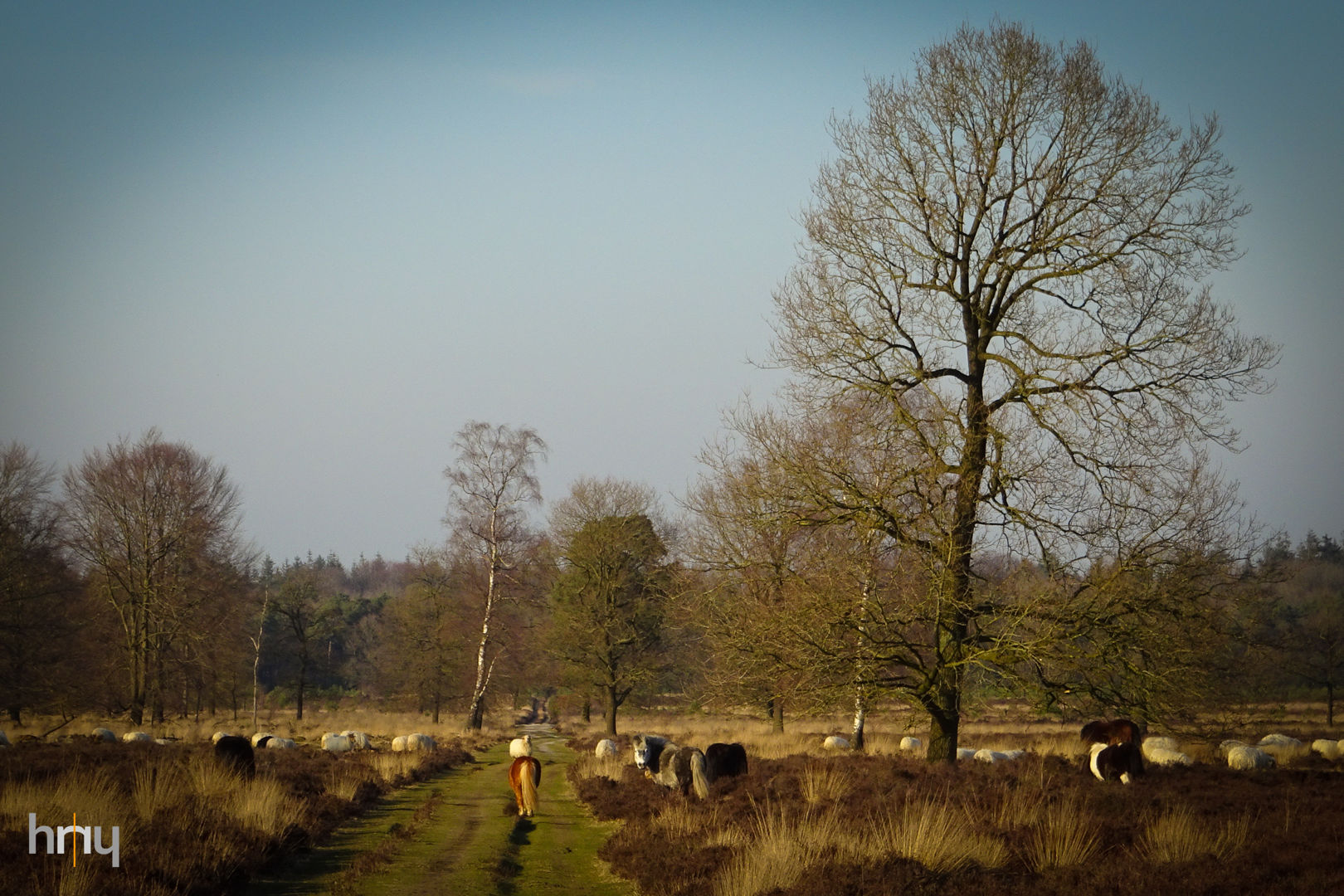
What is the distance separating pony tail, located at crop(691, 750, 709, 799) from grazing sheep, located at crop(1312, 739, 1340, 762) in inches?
679

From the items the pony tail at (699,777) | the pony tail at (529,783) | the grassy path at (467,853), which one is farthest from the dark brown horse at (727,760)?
the pony tail at (529,783)

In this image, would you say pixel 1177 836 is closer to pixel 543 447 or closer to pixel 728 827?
pixel 728 827

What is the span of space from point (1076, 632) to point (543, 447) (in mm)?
31162

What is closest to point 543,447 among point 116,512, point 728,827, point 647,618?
point 647,618

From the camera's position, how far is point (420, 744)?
27.4 m

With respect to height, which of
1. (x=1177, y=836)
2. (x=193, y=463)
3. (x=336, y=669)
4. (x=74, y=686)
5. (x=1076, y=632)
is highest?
(x=193, y=463)

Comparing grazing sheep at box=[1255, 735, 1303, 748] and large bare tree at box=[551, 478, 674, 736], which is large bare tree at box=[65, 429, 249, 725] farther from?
grazing sheep at box=[1255, 735, 1303, 748]

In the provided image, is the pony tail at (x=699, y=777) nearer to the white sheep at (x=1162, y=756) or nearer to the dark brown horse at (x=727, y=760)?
the dark brown horse at (x=727, y=760)

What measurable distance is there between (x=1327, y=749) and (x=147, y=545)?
131 ft

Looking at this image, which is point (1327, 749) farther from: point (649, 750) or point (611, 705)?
point (611, 705)

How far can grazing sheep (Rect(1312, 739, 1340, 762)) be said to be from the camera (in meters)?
23.0

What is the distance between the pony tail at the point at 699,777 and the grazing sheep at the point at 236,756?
24.0 feet

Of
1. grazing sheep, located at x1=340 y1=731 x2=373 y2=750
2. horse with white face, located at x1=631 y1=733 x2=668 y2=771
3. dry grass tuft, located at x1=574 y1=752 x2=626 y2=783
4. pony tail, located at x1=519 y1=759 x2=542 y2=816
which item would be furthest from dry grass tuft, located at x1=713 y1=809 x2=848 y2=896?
grazing sheep, located at x1=340 y1=731 x2=373 y2=750

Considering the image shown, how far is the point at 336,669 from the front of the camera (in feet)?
254
